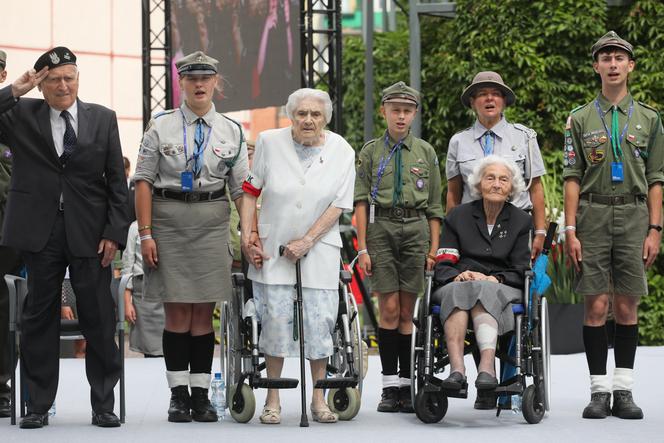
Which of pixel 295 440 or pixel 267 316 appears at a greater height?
pixel 267 316

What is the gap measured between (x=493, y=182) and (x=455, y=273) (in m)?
0.48

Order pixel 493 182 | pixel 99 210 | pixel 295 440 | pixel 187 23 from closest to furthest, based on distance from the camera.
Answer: pixel 295 440 < pixel 99 210 < pixel 493 182 < pixel 187 23

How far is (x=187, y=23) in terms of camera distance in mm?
12258

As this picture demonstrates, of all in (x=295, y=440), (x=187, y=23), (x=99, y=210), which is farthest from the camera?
(x=187, y=23)

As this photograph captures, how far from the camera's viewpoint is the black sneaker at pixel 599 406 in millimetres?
6484

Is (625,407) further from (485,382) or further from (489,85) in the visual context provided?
(489,85)

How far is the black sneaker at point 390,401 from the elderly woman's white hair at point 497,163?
1070 mm

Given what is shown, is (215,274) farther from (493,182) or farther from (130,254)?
(130,254)

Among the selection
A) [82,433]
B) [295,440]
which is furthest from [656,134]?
[82,433]

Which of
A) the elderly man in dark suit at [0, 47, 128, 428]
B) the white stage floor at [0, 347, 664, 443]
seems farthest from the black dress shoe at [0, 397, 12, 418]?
the elderly man in dark suit at [0, 47, 128, 428]

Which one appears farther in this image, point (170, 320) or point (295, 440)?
point (170, 320)

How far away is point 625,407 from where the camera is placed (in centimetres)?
648

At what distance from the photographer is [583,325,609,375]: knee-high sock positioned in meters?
6.61

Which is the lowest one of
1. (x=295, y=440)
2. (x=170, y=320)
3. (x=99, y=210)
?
(x=295, y=440)
